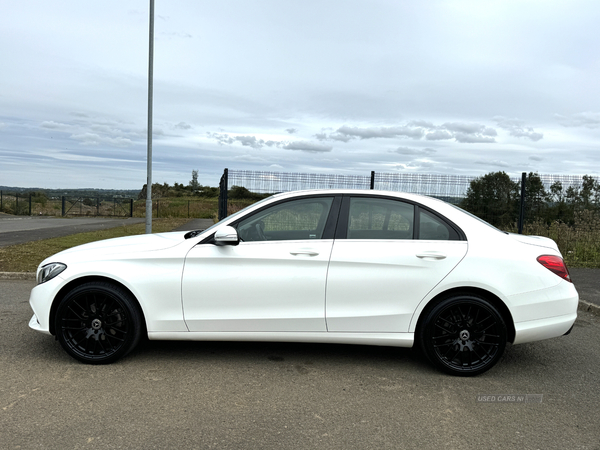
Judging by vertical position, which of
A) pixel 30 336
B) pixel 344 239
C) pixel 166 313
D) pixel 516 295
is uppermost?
pixel 344 239

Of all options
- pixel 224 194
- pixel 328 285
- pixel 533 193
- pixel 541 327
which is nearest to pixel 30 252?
pixel 224 194

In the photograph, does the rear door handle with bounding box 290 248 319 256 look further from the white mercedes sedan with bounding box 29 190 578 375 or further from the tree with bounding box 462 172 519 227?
the tree with bounding box 462 172 519 227

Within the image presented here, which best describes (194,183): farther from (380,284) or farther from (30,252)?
(380,284)

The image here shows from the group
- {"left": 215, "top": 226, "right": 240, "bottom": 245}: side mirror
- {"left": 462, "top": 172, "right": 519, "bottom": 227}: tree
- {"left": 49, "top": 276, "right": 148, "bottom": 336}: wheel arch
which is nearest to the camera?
{"left": 215, "top": 226, "right": 240, "bottom": 245}: side mirror

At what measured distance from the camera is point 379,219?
170 inches

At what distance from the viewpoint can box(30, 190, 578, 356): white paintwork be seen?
4.06 m

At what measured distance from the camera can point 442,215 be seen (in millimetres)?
4250

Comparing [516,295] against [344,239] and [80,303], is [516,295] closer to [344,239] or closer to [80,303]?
[344,239]

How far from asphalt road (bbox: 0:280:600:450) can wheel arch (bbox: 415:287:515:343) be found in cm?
45

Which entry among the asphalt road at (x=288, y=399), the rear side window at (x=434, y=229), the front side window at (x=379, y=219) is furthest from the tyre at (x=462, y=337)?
the front side window at (x=379, y=219)

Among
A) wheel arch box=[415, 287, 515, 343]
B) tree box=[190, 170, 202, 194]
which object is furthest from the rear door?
tree box=[190, 170, 202, 194]

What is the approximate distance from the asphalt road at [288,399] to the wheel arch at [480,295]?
446mm

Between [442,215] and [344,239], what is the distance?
2.97 feet

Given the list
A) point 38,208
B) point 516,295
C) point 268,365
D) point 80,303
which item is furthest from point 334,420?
point 38,208
